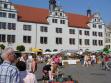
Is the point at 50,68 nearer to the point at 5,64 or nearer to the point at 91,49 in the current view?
the point at 5,64

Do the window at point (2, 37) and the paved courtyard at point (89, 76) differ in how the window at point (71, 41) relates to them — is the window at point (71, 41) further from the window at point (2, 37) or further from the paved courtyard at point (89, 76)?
the paved courtyard at point (89, 76)

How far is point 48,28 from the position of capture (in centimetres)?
7181

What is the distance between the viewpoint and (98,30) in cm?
8225

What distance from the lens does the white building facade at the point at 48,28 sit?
211ft

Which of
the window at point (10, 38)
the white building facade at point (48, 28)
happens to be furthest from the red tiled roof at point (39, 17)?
the window at point (10, 38)

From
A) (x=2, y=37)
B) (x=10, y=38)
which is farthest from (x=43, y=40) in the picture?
(x=2, y=37)

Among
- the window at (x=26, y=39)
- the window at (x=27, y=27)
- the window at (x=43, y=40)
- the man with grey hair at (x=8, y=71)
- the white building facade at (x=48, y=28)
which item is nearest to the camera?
the man with grey hair at (x=8, y=71)

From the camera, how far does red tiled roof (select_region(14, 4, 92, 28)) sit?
70.5 meters

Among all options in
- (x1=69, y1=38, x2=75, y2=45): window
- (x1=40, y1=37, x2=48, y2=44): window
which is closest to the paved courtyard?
(x1=40, y1=37, x2=48, y2=44): window

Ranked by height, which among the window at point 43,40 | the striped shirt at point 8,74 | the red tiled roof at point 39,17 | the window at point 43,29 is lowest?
the striped shirt at point 8,74

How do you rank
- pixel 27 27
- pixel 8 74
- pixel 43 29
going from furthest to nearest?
pixel 43 29 → pixel 27 27 → pixel 8 74

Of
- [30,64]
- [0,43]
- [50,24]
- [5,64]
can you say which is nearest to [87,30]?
[50,24]

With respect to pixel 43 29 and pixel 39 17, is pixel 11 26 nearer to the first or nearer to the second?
pixel 43 29

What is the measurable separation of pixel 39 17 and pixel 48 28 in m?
3.57
